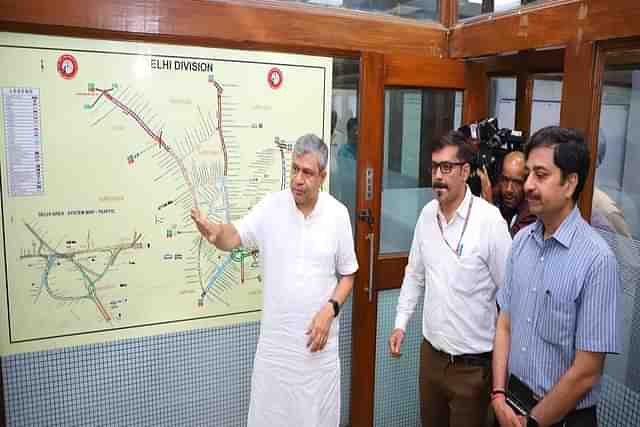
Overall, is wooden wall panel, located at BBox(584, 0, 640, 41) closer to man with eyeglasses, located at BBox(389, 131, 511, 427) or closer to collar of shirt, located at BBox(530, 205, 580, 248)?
man with eyeglasses, located at BBox(389, 131, 511, 427)

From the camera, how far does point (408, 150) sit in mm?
2695

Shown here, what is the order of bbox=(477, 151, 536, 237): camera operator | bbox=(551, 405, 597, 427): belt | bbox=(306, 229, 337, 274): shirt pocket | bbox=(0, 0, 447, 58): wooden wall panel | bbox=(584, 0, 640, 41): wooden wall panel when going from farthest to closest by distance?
bbox=(477, 151, 536, 237): camera operator → bbox=(306, 229, 337, 274): shirt pocket → bbox=(0, 0, 447, 58): wooden wall panel → bbox=(584, 0, 640, 41): wooden wall panel → bbox=(551, 405, 597, 427): belt

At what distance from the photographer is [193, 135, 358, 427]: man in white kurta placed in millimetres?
1990

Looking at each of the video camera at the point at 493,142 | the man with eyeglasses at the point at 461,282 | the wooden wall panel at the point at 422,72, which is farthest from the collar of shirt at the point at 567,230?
the wooden wall panel at the point at 422,72

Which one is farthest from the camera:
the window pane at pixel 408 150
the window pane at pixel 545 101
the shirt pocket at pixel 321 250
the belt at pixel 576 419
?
the window pane at pixel 545 101

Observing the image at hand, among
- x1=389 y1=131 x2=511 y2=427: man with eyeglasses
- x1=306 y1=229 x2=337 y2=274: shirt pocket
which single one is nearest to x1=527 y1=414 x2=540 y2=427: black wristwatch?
x1=389 y1=131 x2=511 y2=427: man with eyeglasses

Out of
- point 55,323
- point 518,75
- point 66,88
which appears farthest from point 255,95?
point 518,75

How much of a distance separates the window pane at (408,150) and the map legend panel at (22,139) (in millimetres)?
1512

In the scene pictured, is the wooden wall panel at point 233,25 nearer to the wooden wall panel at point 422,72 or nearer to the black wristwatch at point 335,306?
the wooden wall panel at point 422,72

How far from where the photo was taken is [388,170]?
8.68ft

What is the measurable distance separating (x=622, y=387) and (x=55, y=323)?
2.24 meters

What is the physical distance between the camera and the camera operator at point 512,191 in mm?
2258

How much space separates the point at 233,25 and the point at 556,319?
5.34 feet

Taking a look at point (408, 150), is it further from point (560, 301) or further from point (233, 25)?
point (560, 301)
